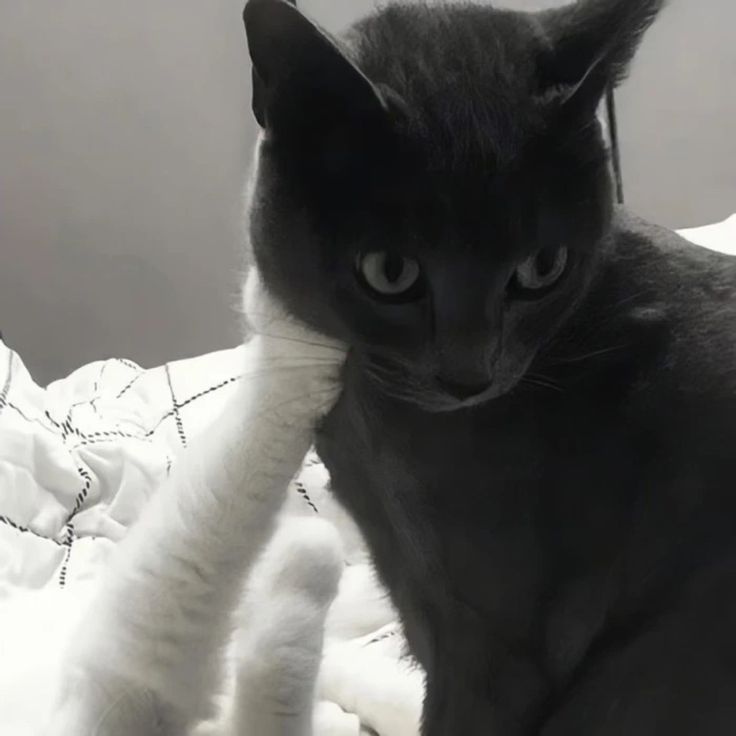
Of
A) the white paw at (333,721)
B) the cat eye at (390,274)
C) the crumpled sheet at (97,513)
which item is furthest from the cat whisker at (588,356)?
the white paw at (333,721)

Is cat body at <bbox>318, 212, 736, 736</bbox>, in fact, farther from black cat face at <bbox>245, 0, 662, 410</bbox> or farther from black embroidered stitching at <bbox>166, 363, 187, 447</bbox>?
black embroidered stitching at <bbox>166, 363, 187, 447</bbox>

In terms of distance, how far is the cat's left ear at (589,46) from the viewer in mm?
582

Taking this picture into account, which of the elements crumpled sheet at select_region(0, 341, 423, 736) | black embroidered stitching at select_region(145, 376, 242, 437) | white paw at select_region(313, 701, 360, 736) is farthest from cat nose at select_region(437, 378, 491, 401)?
black embroidered stitching at select_region(145, 376, 242, 437)

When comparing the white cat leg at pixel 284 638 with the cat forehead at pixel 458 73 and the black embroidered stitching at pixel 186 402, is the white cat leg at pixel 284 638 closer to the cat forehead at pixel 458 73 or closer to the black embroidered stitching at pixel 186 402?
the cat forehead at pixel 458 73

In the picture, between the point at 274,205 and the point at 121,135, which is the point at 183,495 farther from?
the point at 121,135

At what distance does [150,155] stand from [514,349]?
5.04 ft

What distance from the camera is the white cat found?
77cm

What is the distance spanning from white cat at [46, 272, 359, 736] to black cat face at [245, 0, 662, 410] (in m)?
0.13

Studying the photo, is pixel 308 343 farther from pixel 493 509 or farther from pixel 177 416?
pixel 177 416

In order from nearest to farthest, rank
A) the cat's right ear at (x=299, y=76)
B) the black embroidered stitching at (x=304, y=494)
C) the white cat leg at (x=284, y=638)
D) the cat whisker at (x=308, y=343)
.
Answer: the cat's right ear at (x=299, y=76) < the cat whisker at (x=308, y=343) < the white cat leg at (x=284, y=638) < the black embroidered stitching at (x=304, y=494)

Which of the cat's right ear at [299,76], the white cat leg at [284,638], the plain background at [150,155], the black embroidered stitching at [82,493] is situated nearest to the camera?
the cat's right ear at [299,76]

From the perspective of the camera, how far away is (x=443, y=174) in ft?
1.92

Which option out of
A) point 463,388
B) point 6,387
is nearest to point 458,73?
point 463,388

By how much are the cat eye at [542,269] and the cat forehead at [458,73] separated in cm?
6
